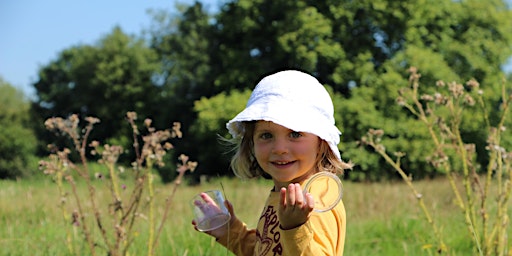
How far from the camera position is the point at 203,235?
523 cm

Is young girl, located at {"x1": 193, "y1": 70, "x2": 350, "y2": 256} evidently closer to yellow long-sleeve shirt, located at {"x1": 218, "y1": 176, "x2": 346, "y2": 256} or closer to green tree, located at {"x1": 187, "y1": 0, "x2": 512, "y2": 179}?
yellow long-sleeve shirt, located at {"x1": 218, "y1": 176, "x2": 346, "y2": 256}

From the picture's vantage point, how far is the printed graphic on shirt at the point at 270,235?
2.45 meters

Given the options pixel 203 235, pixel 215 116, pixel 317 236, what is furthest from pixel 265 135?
pixel 215 116

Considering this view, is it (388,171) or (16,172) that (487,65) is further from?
(16,172)

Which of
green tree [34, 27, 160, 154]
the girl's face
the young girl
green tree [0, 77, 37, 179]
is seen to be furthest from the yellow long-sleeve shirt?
green tree [34, 27, 160, 154]

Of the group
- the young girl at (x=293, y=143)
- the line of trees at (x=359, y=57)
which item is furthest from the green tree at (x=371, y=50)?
the young girl at (x=293, y=143)

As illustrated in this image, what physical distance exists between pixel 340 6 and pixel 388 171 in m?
5.72

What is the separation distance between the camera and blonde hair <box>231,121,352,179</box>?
2621 mm

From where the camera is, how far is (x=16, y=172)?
33.0 meters

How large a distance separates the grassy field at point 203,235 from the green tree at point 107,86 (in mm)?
25004

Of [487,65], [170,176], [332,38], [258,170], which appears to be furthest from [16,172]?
[258,170]

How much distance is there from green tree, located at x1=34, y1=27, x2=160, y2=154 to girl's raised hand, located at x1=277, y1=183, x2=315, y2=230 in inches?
1265

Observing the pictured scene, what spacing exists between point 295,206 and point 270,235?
49 cm

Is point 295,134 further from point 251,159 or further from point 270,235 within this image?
point 251,159
